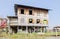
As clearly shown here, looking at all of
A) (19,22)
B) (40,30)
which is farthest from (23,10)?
(40,30)

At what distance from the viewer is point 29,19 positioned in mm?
33000

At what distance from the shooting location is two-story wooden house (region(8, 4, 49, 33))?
31.8m

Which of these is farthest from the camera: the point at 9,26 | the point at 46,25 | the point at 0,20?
the point at 46,25

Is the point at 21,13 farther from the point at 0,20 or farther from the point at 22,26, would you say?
the point at 0,20

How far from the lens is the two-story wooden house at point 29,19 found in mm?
31812

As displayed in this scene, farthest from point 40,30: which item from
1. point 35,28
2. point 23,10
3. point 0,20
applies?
point 0,20

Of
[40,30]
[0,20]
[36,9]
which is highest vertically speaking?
[36,9]

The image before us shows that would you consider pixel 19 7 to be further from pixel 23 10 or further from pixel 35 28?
pixel 35 28

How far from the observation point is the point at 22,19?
3222 cm

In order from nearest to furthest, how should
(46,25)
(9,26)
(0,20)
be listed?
(0,20) → (9,26) → (46,25)

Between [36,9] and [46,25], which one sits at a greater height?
[36,9]

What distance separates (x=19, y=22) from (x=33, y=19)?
3278 millimetres

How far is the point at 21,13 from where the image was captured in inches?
1280

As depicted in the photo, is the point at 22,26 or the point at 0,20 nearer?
the point at 0,20
